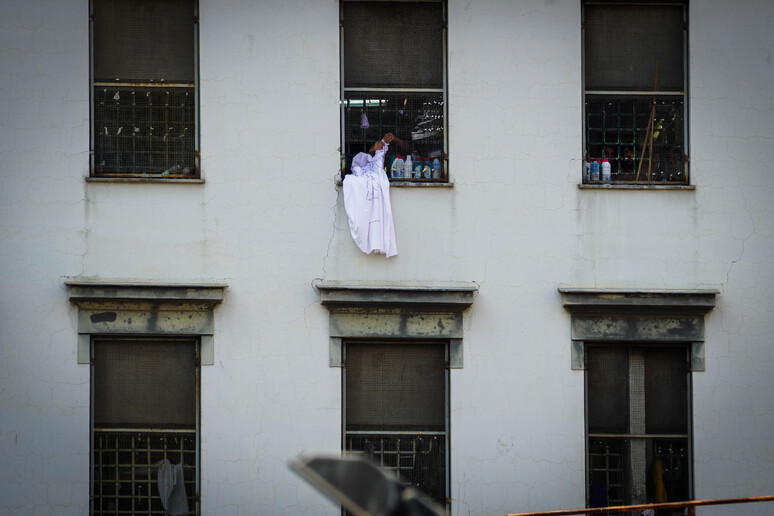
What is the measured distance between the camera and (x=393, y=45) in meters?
9.62

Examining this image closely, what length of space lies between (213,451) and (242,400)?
0.62 metres

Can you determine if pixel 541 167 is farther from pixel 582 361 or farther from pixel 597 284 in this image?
pixel 582 361

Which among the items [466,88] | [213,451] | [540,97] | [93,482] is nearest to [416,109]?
[466,88]

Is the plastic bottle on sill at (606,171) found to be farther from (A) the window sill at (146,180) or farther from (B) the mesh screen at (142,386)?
(B) the mesh screen at (142,386)

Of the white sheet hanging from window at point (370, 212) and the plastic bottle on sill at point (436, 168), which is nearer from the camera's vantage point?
the white sheet hanging from window at point (370, 212)

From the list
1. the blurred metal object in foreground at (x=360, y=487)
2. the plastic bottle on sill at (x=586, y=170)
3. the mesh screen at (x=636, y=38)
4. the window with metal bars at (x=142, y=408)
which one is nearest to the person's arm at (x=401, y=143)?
the plastic bottle on sill at (x=586, y=170)

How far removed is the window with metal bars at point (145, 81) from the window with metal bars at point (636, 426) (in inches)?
200

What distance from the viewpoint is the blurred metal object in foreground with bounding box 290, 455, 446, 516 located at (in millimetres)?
2383

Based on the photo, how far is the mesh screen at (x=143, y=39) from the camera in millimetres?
9547

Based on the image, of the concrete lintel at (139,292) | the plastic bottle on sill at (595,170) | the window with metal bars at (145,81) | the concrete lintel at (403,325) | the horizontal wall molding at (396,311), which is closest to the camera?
the concrete lintel at (139,292)

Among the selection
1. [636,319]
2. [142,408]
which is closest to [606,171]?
[636,319]

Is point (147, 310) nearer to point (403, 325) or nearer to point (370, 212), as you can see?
point (370, 212)

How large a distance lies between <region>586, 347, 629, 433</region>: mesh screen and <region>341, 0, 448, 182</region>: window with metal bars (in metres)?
2.64

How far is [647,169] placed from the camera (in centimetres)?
972
